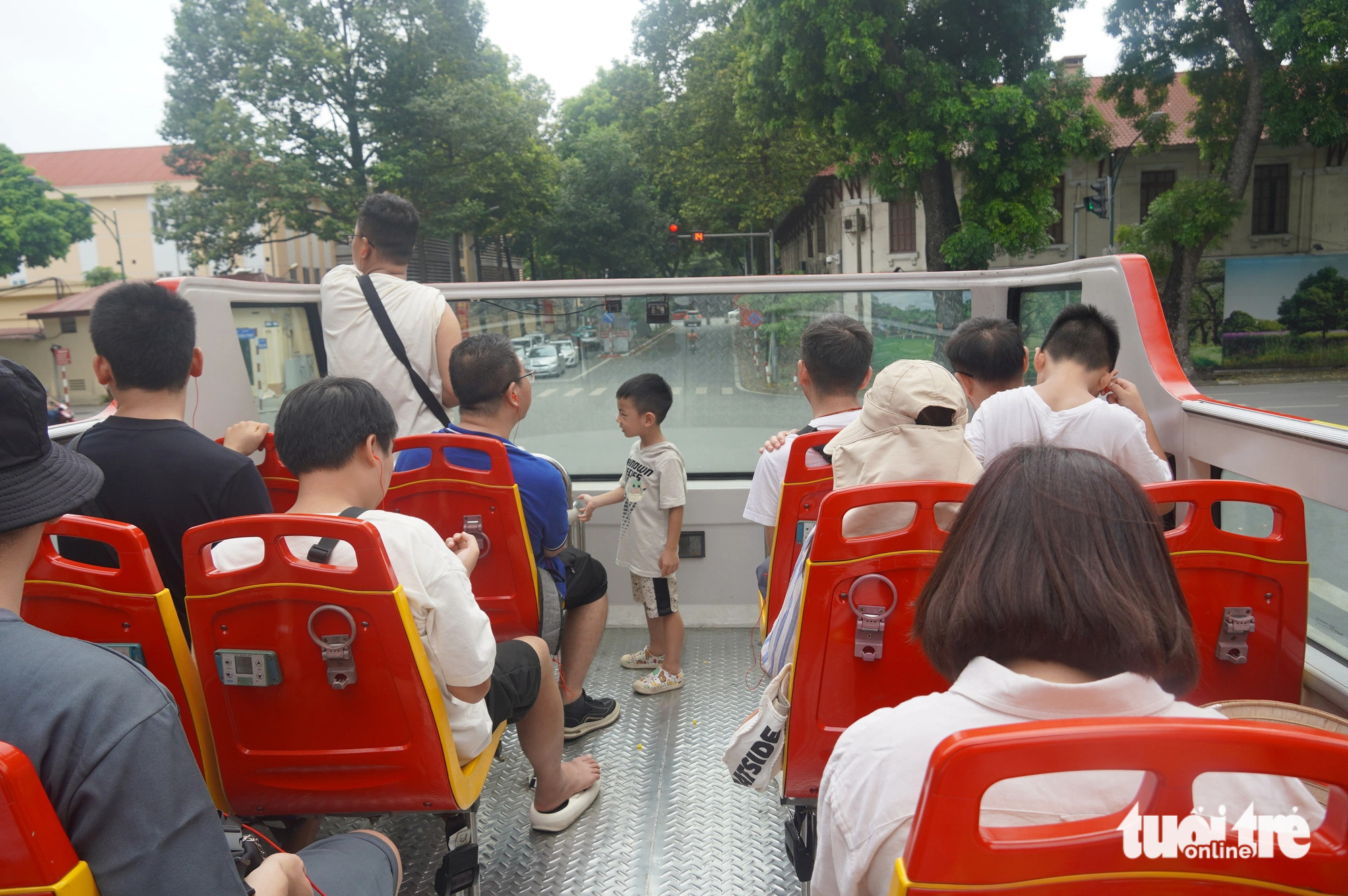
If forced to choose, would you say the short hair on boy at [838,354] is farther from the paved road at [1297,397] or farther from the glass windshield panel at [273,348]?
the paved road at [1297,397]

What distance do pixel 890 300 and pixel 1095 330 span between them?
61.6 inches

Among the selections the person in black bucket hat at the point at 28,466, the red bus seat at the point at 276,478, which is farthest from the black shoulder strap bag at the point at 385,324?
the person in black bucket hat at the point at 28,466

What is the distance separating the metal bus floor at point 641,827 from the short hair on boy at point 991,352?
63.8 inches

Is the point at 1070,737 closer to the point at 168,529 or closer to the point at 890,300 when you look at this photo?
the point at 168,529

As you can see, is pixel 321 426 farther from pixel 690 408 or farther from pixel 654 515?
pixel 690 408

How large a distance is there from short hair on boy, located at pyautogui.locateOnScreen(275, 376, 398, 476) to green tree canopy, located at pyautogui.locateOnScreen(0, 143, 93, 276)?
52.1m

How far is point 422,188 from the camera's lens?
29.0 meters

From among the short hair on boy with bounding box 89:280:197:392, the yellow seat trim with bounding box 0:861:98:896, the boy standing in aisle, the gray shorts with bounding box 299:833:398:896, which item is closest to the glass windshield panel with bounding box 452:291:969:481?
the boy standing in aisle

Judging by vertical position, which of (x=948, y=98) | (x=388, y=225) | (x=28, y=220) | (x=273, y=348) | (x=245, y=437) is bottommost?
(x=245, y=437)

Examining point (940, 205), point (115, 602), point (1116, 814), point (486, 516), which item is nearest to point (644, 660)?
point (486, 516)

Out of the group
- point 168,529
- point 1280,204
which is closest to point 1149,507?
point 168,529

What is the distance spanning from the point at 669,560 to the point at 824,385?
43.9 inches

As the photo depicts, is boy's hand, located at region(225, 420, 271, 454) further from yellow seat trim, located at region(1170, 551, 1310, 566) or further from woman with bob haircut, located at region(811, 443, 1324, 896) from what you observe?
yellow seat trim, located at region(1170, 551, 1310, 566)

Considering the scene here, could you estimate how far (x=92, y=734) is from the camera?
A: 1.07 m
